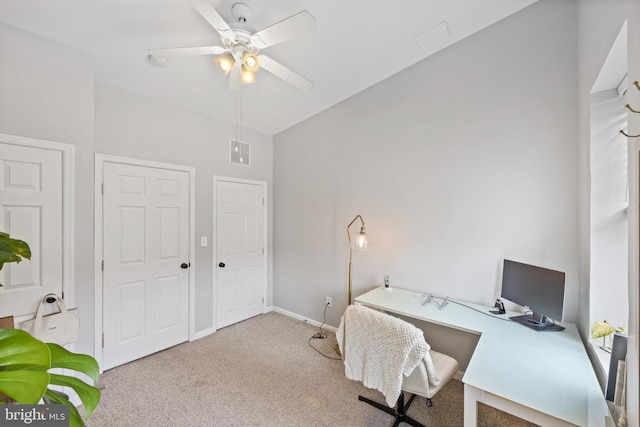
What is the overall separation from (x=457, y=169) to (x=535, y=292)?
→ 3.80 feet

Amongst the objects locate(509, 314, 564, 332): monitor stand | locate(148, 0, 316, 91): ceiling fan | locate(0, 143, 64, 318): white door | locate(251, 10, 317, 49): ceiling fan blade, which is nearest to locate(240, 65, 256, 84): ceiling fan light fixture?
locate(148, 0, 316, 91): ceiling fan

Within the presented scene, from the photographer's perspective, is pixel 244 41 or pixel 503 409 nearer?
pixel 503 409

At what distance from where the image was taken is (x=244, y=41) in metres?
1.73

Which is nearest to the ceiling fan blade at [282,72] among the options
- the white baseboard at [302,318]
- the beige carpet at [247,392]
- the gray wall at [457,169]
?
the gray wall at [457,169]

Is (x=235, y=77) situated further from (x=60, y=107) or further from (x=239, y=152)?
(x=239, y=152)

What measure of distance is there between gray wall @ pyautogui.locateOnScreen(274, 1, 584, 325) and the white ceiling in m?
0.26

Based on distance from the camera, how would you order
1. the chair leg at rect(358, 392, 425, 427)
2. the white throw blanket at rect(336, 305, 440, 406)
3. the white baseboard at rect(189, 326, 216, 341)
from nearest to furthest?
the white throw blanket at rect(336, 305, 440, 406), the chair leg at rect(358, 392, 425, 427), the white baseboard at rect(189, 326, 216, 341)

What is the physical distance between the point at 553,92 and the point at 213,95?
3.06 meters

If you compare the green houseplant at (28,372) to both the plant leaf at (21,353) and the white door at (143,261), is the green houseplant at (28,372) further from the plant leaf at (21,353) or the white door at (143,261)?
the white door at (143,261)

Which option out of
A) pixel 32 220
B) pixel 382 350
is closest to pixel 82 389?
pixel 382 350

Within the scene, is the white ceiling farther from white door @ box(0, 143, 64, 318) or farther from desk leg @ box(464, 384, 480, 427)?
desk leg @ box(464, 384, 480, 427)

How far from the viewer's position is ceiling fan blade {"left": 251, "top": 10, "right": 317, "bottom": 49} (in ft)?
4.71

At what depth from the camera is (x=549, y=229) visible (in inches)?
82.2

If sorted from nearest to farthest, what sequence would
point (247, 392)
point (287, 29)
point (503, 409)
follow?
1. point (503, 409)
2. point (287, 29)
3. point (247, 392)
